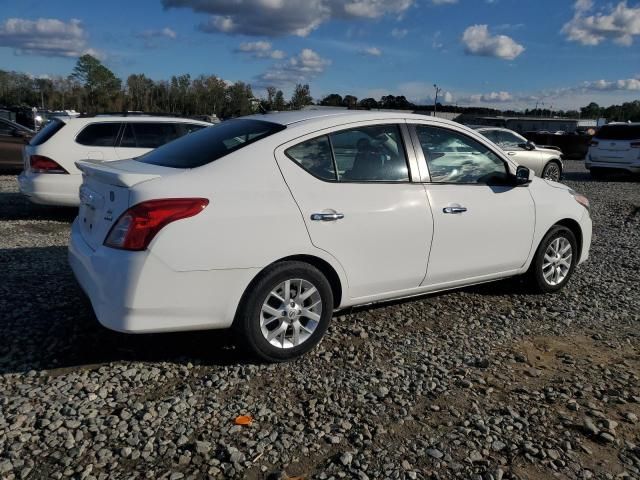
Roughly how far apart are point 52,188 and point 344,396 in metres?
6.30

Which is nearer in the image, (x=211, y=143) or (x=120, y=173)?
(x=120, y=173)

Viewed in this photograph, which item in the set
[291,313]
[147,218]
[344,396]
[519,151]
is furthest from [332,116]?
[519,151]

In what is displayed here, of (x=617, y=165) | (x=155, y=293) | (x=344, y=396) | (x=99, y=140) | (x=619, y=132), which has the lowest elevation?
(x=344, y=396)

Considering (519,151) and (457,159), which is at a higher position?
(457,159)

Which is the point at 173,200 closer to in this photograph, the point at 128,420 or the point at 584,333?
the point at 128,420

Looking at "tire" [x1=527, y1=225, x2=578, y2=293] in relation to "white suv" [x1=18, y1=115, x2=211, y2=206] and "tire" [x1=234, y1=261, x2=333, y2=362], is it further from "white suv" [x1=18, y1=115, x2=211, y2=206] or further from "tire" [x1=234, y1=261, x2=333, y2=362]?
"white suv" [x1=18, y1=115, x2=211, y2=206]

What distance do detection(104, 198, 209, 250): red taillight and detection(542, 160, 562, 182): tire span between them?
14005 mm

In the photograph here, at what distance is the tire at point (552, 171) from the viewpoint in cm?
1563

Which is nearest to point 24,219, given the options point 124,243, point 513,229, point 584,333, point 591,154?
point 124,243

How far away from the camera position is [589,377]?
389 cm

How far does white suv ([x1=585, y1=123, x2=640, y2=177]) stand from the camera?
1672 centimetres

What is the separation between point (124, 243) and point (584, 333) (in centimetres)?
360

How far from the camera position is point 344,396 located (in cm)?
352

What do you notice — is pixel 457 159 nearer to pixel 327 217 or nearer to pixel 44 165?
pixel 327 217
